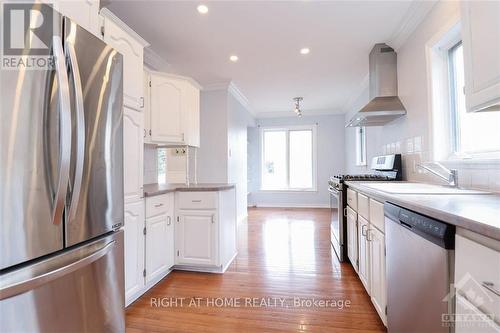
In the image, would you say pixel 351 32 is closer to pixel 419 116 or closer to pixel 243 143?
pixel 419 116

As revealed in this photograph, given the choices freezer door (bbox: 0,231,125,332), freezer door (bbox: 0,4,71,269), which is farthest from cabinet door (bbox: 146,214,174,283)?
freezer door (bbox: 0,4,71,269)

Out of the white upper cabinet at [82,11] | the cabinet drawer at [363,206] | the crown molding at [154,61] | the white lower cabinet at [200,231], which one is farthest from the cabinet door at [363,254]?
the crown molding at [154,61]

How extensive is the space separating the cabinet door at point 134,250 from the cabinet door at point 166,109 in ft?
3.16

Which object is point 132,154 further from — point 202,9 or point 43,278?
point 202,9

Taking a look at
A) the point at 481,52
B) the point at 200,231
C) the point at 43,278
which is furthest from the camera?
the point at 200,231

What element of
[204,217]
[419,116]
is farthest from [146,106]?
[419,116]

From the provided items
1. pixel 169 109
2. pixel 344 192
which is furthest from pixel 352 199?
pixel 169 109

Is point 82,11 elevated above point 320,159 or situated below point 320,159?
above

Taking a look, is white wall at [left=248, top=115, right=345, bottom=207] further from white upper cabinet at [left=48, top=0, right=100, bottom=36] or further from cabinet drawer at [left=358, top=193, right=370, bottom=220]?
white upper cabinet at [left=48, top=0, right=100, bottom=36]

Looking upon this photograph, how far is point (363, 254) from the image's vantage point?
1.96 meters

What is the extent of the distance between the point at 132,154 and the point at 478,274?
6.60 feet

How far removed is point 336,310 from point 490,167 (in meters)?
1.43

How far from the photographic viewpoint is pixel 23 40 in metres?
0.83

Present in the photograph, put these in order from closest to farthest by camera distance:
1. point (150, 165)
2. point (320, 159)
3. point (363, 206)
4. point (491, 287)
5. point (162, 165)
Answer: point (491, 287) < point (363, 206) < point (150, 165) < point (162, 165) < point (320, 159)
